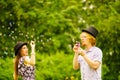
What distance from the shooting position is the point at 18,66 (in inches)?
339

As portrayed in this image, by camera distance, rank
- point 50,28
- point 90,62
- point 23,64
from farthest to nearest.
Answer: point 50,28 < point 23,64 < point 90,62

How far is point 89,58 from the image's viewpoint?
665 cm

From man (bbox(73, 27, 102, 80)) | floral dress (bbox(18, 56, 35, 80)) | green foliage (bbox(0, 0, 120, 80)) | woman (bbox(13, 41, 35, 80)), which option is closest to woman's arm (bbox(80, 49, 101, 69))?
man (bbox(73, 27, 102, 80))

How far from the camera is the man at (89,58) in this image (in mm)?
6625

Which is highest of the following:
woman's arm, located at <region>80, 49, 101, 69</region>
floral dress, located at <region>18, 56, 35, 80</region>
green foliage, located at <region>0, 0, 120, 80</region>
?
woman's arm, located at <region>80, 49, 101, 69</region>

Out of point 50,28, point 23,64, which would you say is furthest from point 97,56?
point 50,28

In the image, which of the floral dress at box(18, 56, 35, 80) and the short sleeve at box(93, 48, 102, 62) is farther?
the floral dress at box(18, 56, 35, 80)

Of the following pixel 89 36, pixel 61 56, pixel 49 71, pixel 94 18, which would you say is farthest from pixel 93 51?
pixel 94 18

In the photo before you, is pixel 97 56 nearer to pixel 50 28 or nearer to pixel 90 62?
pixel 90 62

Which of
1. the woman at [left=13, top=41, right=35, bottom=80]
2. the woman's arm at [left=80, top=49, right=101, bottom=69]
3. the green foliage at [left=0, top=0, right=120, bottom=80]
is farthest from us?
the green foliage at [left=0, top=0, right=120, bottom=80]

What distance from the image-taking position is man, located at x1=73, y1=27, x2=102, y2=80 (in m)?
6.62

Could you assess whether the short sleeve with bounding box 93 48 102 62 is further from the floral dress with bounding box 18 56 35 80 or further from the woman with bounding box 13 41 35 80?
the floral dress with bounding box 18 56 35 80

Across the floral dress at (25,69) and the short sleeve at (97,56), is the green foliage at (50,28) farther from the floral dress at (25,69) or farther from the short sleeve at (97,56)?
the short sleeve at (97,56)

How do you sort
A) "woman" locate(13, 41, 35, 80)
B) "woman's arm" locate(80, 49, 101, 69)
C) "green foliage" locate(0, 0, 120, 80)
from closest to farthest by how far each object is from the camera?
"woman's arm" locate(80, 49, 101, 69) → "woman" locate(13, 41, 35, 80) → "green foliage" locate(0, 0, 120, 80)
